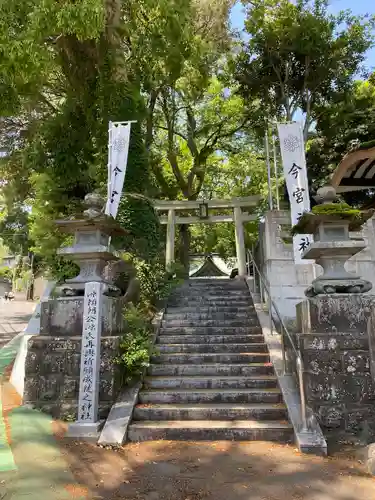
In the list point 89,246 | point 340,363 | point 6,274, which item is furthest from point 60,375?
point 6,274

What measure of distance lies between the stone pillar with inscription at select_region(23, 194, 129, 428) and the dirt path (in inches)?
31.1

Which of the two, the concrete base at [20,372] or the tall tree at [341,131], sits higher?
the tall tree at [341,131]

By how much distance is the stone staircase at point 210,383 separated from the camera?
17.3 feet

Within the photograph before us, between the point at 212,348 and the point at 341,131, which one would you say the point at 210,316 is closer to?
the point at 212,348

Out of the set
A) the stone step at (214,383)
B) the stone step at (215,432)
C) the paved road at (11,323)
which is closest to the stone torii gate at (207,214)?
the paved road at (11,323)

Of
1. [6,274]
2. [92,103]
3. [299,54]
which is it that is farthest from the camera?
[6,274]

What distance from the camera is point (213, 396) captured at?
19.6 feet

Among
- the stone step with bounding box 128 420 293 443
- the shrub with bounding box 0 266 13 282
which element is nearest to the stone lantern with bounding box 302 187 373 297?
the stone step with bounding box 128 420 293 443

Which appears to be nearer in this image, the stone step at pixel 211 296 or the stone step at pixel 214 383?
the stone step at pixel 214 383

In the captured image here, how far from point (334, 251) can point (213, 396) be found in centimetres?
278

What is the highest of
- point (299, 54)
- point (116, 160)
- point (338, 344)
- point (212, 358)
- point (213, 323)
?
point (299, 54)

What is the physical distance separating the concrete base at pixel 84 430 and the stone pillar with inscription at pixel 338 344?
280 cm

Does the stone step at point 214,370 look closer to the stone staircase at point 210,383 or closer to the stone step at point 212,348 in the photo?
the stone staircase at point 210,383

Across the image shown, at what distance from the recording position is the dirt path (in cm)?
379
